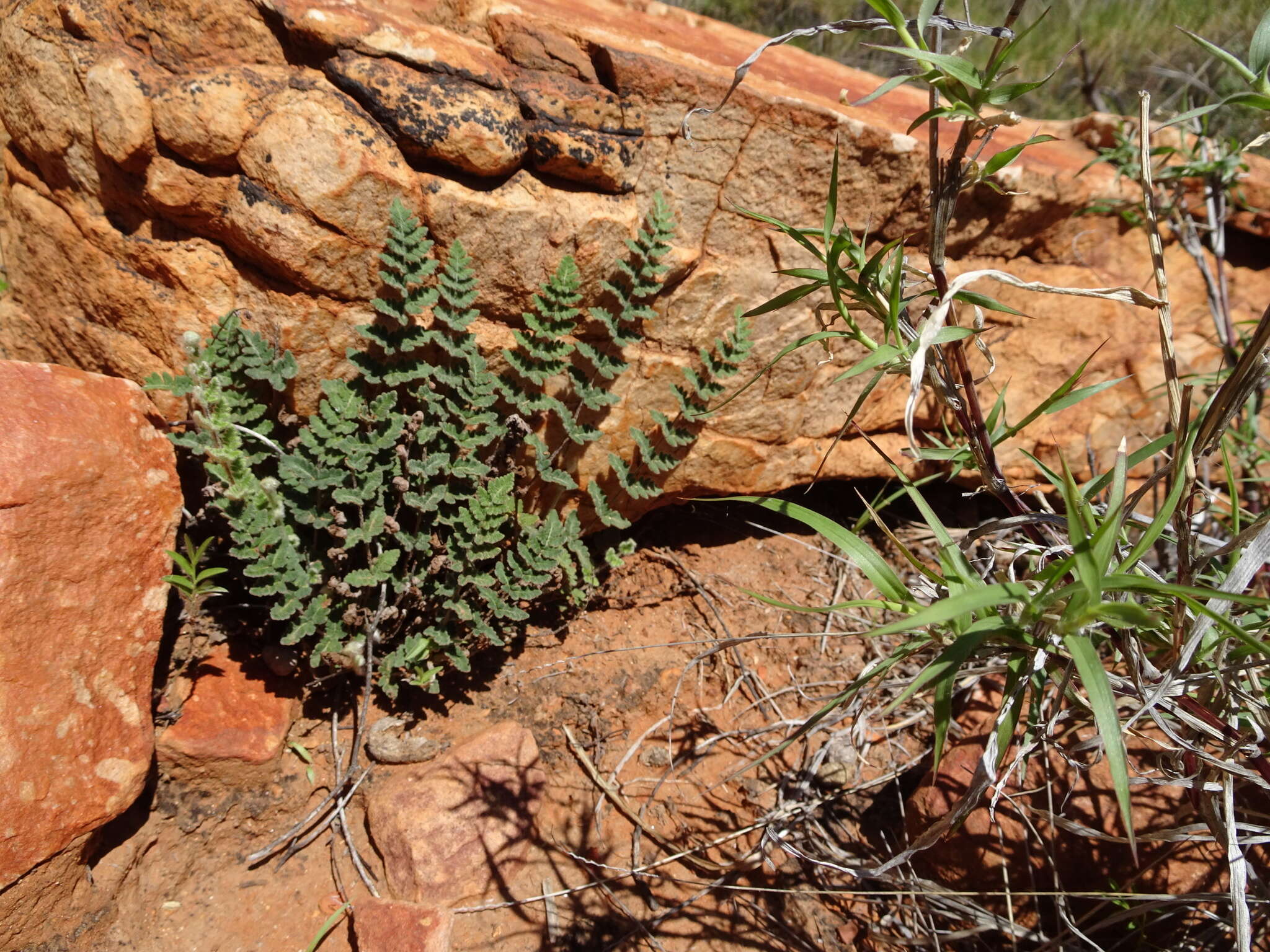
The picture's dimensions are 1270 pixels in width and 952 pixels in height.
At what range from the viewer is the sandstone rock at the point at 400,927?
6.48 feet

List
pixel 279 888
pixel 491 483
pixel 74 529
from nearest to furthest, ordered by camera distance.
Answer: pixel 74 529 → pixel 279 888 → pixel 491 483

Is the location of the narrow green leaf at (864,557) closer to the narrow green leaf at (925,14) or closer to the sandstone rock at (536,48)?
the narrow green leaf at (925,14)

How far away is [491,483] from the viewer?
233 centimetres

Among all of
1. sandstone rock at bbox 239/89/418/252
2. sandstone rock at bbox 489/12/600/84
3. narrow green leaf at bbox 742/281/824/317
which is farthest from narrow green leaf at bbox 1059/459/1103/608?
sandstone rock at bbox 489/12/600/84

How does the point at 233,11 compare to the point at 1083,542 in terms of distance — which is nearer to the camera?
the point at 1083,542

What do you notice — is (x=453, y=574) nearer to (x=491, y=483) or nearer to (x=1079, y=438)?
(x=491, y=483)

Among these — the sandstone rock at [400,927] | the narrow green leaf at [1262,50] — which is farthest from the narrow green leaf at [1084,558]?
the sandstone rock at [400,927]

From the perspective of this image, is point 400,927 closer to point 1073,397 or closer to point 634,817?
point 634,817

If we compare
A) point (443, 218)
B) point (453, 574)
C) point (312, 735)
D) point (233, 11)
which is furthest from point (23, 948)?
point (233, 11)

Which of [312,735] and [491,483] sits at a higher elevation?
[491,483]

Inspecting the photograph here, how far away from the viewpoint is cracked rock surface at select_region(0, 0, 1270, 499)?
2.09 metres

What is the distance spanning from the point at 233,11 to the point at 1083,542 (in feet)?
7.15

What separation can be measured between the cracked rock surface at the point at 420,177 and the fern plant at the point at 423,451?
0.11m

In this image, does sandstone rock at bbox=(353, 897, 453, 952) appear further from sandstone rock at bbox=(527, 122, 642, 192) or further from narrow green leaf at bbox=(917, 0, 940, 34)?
narrow green leaf at bbox=(917, 0, 940, 34)
